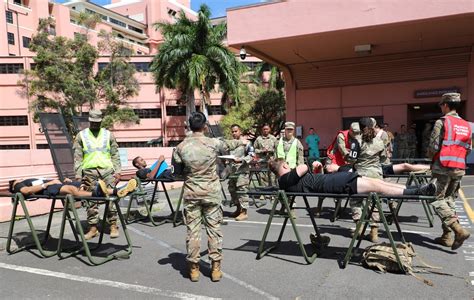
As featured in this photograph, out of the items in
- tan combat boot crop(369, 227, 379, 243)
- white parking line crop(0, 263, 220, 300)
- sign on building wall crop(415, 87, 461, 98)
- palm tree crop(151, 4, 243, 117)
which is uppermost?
A: palm tree crop(151, 4, 243, 117)

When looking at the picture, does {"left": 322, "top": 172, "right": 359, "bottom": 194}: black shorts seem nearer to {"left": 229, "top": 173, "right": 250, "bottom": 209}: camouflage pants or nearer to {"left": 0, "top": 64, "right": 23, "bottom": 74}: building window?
{"left": 229, "top": 173, "right": 250, "bottom": 209}: camouflage pants

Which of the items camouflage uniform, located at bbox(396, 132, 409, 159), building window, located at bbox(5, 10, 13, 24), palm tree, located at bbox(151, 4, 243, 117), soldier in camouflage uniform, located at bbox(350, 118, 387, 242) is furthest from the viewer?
building window, located at bbox(5, 10, 13, 24)

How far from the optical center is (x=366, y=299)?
3.91 metres

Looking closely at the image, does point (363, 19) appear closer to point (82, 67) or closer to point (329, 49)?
point (329, 49)

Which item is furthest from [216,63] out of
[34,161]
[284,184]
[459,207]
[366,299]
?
[366,299]

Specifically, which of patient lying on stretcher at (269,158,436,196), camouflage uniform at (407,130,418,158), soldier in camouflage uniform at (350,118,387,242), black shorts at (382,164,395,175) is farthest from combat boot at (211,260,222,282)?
camouflage uniform at (407,130,418,158)

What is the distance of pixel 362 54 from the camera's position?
16.6m

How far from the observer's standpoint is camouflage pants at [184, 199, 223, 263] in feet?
14.8

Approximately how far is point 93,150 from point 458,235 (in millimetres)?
5467

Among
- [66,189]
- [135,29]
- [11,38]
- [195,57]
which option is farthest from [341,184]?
[135,29]

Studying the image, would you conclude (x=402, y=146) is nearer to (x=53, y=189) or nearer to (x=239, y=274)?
(x=239, y=274)

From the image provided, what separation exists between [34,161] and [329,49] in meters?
11.8

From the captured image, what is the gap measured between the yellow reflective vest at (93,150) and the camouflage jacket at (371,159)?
4.10 meters

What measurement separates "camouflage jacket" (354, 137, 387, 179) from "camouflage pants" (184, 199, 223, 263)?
106 inches
